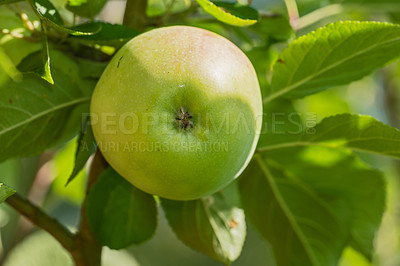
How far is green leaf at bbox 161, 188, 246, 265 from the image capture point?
3.49ft

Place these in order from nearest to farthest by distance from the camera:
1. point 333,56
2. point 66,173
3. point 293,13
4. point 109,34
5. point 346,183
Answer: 1. point 109,34
2. point 333,56
3. point 346,183
4. point 293,13
5. point 66,173

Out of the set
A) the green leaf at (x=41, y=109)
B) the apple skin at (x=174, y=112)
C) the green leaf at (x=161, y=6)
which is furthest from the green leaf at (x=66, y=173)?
the apple skin at (x=174, y=112)

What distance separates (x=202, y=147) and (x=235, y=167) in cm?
9

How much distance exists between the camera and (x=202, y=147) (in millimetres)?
796

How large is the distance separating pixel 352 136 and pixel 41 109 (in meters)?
0.59

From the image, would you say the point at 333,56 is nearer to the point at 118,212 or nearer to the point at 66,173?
the point at 118,212

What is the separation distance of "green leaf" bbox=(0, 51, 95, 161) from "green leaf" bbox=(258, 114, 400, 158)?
392mm

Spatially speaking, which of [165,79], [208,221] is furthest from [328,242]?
[165,79]

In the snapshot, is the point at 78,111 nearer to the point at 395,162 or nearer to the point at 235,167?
the point at 235,167

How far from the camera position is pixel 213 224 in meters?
1.07

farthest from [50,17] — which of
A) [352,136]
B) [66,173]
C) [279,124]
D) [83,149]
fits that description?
[66,173]

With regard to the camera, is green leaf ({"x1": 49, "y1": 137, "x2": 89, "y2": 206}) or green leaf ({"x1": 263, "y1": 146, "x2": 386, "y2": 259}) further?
green leaf ({"x1": 49, "y1": 137, "x2": 89, "y2": 206})

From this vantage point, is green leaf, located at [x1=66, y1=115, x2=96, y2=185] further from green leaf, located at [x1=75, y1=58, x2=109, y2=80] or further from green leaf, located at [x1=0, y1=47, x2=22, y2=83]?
green leaf, located at [x1=0, y1=47, x2=22, y2=83]

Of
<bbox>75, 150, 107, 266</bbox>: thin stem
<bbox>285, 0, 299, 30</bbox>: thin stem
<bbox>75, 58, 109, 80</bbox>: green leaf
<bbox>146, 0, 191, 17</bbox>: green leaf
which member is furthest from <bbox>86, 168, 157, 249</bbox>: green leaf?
<bbox>285, 0, 299, 30</bbox>: thin stem
